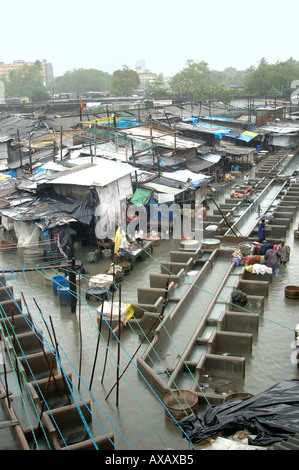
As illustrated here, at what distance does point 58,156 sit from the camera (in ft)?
100

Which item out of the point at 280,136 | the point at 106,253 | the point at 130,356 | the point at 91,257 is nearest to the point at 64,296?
the point at 91,257

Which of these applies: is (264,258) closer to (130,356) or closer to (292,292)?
(292,292)

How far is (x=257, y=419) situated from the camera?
9477 mm

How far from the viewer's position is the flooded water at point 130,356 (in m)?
11.1

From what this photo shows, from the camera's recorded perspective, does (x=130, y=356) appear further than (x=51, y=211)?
No

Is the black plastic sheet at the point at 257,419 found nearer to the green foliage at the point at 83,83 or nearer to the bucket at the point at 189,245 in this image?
the bucket at the point at 189,245

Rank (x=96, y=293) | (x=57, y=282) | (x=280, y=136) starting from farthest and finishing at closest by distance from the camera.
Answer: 1. (x=280, y=136)
2. (x=57, y=282)
3. (x=96, y=293)

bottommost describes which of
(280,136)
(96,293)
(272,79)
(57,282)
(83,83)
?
(96,293)

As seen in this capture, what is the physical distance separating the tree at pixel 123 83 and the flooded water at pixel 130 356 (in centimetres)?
7313

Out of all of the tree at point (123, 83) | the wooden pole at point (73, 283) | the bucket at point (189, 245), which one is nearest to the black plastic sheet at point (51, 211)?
the wooden pole at point (73, 283)

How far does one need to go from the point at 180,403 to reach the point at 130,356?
309cm
